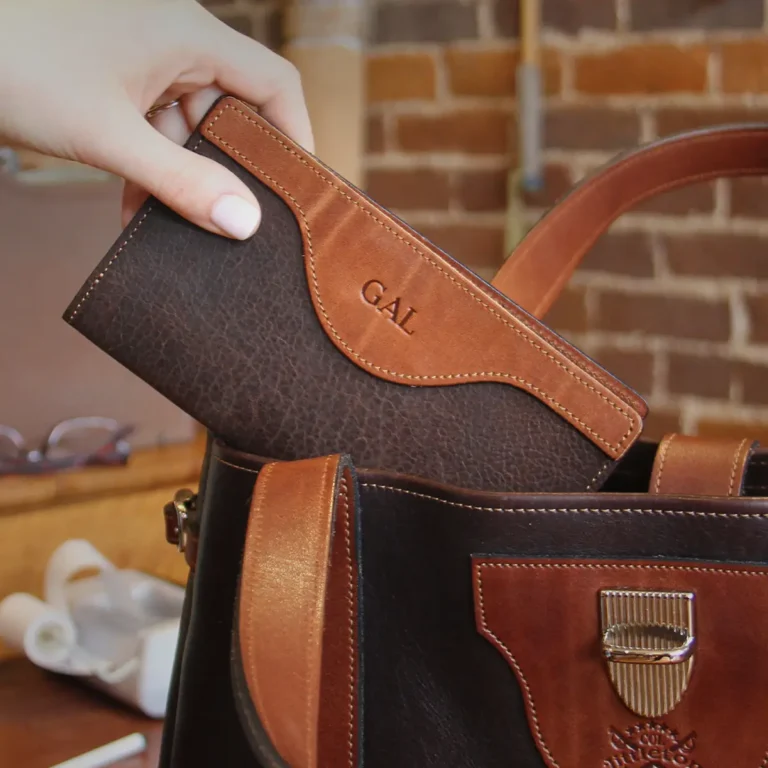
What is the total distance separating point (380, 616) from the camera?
43 centimetres

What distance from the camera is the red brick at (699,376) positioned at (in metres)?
1.03

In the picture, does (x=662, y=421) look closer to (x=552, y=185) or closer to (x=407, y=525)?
(x=552, y=185)

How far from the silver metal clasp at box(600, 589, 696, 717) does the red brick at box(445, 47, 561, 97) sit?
80 cm

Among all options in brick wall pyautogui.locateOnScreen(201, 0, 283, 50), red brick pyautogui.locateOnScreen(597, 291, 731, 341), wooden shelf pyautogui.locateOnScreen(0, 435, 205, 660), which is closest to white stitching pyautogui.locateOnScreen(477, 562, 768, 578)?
wooden shelf pyautogui.locateOnScreen(0, 435, 205, 660)

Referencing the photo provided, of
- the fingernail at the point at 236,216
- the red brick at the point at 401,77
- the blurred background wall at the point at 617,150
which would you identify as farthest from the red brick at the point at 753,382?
the fingernail at the point at 236,216

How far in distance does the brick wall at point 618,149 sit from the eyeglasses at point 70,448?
0.48 meters

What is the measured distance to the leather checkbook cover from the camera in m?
0.46

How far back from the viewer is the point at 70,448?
100 centimetres

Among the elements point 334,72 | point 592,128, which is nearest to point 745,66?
point 592,128

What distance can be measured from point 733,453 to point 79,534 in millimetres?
588

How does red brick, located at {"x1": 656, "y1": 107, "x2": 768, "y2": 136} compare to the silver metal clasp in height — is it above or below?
above

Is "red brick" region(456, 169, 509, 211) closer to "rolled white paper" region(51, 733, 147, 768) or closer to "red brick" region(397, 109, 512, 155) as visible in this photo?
"red brick" region(397, 109, 512, 155)

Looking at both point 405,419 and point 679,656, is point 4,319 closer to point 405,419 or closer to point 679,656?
point 405,419

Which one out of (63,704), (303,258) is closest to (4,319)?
A: (63,704)
